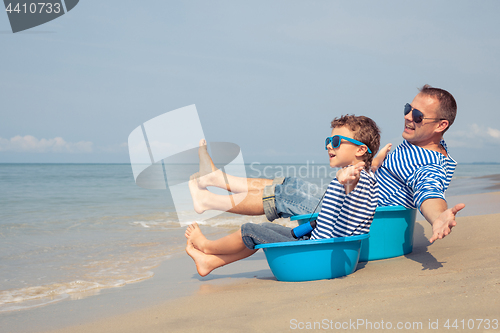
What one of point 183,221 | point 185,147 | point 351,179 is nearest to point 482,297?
point 351,179

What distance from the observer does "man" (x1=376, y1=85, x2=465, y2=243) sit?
272cm

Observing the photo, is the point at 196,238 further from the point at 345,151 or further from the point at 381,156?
the point at 381,156

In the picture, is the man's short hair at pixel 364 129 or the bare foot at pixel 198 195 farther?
the bare foot at pixel 198 195

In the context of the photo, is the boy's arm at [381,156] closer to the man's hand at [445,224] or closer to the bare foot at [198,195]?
the man's hand at [445,224]

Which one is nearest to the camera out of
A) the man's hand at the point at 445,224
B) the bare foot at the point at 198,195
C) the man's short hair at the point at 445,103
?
the man's hand at the point at 445,224

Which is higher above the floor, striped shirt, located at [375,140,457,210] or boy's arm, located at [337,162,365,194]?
boy's arm, located at [337,162,365,194]

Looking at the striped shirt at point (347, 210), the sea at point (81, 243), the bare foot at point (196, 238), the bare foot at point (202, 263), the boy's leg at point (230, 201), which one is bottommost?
the sea at point (81, 243)

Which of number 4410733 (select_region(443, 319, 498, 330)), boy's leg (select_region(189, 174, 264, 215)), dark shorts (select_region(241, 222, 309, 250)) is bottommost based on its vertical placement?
boy's leg (select_region(189, 174, 264, 215))

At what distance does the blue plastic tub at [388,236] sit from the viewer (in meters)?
2.92

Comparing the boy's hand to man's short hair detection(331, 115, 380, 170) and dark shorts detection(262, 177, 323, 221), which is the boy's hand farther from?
dark shorts detection(262, 177, 323, 221)

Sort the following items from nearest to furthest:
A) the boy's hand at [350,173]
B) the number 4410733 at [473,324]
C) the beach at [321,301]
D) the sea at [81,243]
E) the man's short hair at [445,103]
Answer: the number 4410733 at [473,324] < the beach at [321,301] < the boy's hand at [350,173] < the man's short hair at [445,103] < the sea at [81,243]

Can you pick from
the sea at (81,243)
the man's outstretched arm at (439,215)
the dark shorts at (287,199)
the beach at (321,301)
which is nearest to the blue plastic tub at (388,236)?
the beach at (321,301)

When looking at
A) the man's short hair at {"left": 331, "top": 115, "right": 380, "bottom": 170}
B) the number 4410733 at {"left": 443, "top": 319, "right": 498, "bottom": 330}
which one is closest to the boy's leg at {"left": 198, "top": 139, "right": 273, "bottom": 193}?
the man's short hair at {"left": 331, "top": 115, "right": 380, "bottom": 170}

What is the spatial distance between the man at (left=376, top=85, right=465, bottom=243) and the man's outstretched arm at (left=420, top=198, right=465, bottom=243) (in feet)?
1.13
